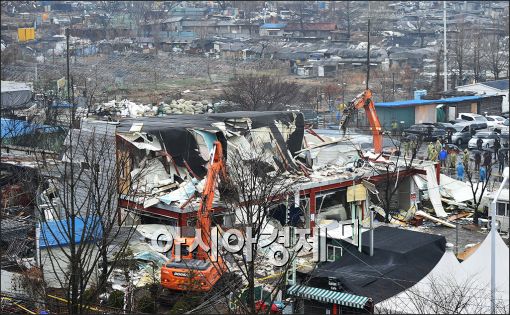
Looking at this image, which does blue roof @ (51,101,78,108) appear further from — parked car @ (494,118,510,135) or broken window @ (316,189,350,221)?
parked car @ (494,118,510,135)

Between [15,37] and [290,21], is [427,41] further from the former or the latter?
[15,37]

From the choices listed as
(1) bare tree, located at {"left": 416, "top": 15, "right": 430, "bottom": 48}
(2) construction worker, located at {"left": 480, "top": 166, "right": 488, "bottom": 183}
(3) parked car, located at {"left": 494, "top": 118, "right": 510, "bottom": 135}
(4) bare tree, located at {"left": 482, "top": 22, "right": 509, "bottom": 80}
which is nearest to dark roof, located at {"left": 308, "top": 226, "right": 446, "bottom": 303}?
(2) construction worker, located at {"left": 480, "top": 166, "right": 488, "bottom": 183}

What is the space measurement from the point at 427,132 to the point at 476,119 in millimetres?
1673

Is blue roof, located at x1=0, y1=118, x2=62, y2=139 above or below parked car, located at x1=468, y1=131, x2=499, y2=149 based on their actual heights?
above

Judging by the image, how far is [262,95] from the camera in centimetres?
1961

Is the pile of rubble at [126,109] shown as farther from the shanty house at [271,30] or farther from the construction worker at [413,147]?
the shanty house at [271,30]

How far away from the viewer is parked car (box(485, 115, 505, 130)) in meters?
16.7

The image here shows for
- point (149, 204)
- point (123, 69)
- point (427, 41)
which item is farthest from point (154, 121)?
point (427, 41)

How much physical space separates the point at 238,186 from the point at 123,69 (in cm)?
1986

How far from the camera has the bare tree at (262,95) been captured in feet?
62.4

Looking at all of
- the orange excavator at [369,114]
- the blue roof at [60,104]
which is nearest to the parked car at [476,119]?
the orange excavator at [369,114]

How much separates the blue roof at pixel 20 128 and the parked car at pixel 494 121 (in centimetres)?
805

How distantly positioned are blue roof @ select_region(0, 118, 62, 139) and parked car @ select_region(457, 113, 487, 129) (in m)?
7.73

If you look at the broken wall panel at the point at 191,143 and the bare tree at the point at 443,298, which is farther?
the broken wall panel at the point at 191,143
